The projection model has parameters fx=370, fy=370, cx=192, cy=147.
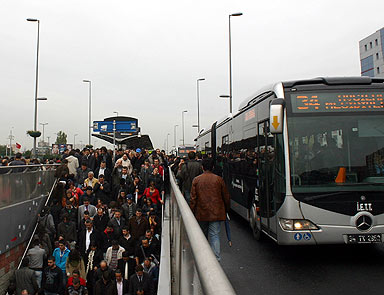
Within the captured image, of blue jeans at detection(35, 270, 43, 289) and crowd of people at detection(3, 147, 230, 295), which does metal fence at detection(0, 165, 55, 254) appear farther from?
blue jeans at detection(35, 270, 43, 289)

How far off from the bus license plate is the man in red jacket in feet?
6.78

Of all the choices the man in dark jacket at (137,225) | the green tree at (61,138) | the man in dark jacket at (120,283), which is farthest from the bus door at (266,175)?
the green tree at (61,138)

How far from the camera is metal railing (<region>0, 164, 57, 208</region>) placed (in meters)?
11.6

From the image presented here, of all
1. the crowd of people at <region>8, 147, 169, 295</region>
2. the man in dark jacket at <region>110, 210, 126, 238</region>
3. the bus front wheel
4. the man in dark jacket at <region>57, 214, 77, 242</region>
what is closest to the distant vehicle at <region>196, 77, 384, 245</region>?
the bus front wheel

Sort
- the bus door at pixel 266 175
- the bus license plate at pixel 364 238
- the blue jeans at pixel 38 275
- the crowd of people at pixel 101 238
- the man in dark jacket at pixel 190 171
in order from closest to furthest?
1. the bus license plate at pixel 364 238
2. the bus door at pixel 266 175
3. the crowd of people at pixel 101 238
4. the man in dark jacket at pixel 190 171
5. the blue jeans at pixel 38 275

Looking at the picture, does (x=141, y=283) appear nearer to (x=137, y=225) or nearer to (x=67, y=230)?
(x=137, y=225)

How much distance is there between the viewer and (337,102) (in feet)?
21.5

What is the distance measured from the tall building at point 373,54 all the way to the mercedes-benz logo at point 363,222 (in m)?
73.9

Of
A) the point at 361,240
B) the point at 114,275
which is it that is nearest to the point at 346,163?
the point at 361,240

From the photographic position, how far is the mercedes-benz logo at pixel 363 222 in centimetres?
600

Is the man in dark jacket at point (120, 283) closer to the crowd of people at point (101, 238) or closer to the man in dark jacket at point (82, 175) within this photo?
the crowd of people at point (101, 238)

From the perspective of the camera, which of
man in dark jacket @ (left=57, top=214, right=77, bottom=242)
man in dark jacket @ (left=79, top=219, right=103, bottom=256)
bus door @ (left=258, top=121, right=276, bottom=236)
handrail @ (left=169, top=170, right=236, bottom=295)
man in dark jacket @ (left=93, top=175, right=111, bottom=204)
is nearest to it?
handrail @ (left=169, top=170, right=236, bottom=295)

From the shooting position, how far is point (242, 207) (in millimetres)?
9852

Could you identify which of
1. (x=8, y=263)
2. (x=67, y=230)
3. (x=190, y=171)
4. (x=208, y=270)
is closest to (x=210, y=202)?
(x=190, y=171)
